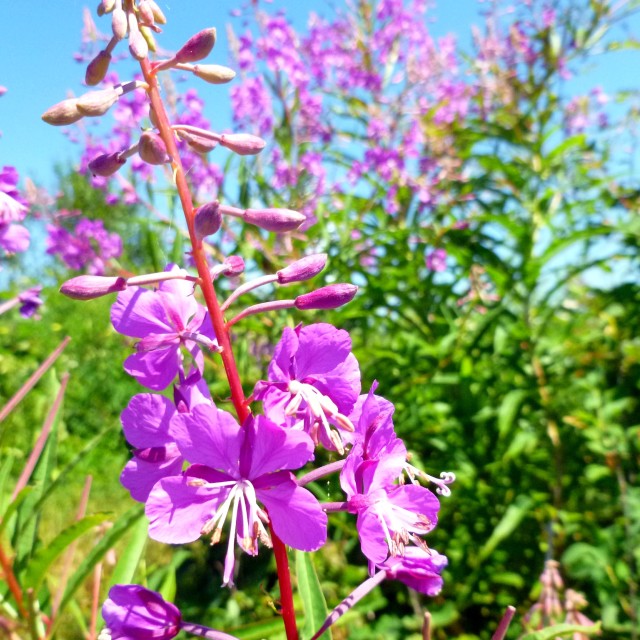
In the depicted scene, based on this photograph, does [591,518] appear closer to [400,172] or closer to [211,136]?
[400,172]

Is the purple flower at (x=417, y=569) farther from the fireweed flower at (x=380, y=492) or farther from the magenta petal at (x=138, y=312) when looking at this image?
the magenta petal at (x=138, y=312)

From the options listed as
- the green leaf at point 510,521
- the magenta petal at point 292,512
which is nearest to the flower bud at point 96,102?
the magenta petal at point 292,512

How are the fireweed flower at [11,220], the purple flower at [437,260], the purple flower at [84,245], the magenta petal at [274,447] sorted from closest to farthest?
1. the magenta petal at [274,447]
2. the fireweed flower at [11,220]
3. the purple flower at [84,245]
4. the purple flower at [437,260]

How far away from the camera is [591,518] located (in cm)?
329

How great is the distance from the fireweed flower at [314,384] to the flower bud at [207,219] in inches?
6.8

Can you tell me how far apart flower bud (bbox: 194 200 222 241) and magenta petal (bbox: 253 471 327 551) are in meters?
0.33

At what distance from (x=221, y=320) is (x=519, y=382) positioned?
8.81 feet

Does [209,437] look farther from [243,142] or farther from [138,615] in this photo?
[243,142]

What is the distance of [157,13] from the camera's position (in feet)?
3.33

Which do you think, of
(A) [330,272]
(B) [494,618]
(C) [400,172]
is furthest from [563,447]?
(C) [400,172]

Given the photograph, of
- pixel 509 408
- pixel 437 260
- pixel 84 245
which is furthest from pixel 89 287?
pixel 437 260

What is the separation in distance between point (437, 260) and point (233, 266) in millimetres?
2995

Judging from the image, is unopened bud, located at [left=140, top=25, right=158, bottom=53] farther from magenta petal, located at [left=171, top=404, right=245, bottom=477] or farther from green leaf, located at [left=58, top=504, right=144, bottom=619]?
green leaf, located at [left=58, top=504, right=144, bottom=619]

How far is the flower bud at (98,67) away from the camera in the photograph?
0.97 m
